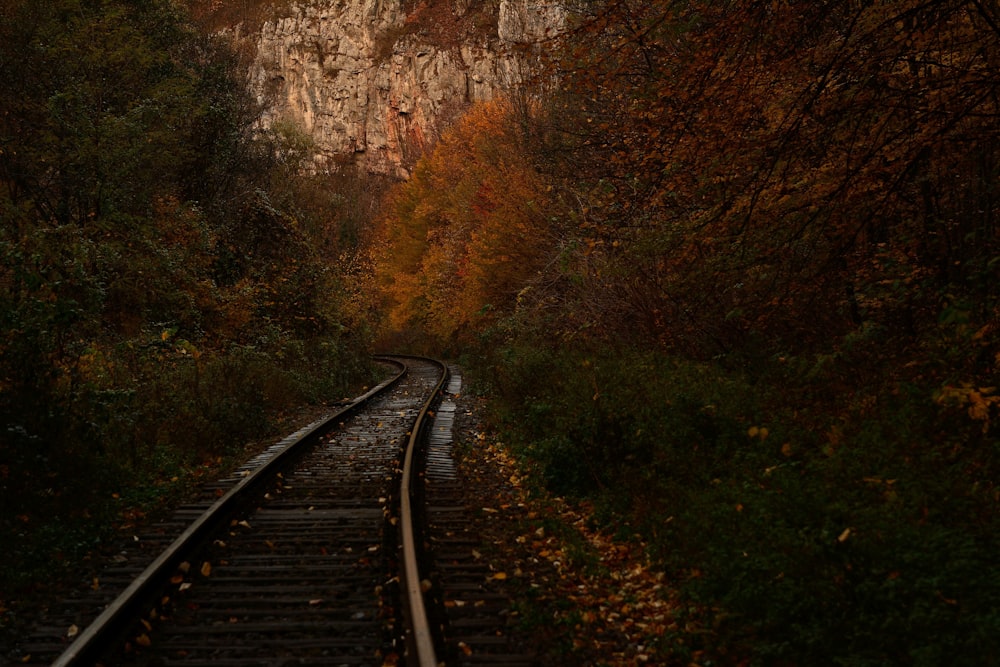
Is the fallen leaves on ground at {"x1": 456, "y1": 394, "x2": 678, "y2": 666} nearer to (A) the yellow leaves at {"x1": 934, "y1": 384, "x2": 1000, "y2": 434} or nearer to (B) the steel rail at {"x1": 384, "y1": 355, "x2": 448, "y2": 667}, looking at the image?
(B) the steel rail at {"x1": 384, "y1": 355, "x2": 448, "y2": 667}

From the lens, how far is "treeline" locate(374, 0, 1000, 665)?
4.57m

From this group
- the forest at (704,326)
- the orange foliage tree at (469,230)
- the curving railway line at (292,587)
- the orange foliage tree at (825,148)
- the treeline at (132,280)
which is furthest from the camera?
the orange foliage tree at (469,230)

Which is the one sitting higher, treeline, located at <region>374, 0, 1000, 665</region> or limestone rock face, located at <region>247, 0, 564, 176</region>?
limestone rock face, located at <region>247, 0, 564, 176</region>

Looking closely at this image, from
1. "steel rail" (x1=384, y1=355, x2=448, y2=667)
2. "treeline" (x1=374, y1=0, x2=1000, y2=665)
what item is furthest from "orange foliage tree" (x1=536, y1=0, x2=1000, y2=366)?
"steel rail" (x1=384, y1=355, x2=448, y2=667)

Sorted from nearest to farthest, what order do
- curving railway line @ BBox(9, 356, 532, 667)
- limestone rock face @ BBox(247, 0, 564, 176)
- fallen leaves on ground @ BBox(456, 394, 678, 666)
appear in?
curving railway line @ BBox(9, 356, 532, 667) < fallen leaves on ground @ BBox(456, 394, 678, 666) < limestone rock face @ BBox(247, 0, 564, 176)

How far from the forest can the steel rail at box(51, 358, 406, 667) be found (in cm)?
101

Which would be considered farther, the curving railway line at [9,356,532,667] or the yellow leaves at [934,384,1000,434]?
the yellow leaves at [934,384,1000,434]

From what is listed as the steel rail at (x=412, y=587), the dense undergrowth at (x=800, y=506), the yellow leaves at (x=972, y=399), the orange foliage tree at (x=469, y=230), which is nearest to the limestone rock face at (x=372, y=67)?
the orange foliage tree at (x=469, y=230)

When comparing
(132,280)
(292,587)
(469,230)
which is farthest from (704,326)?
(469,230)

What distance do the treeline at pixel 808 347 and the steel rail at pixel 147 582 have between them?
3676 millimetres

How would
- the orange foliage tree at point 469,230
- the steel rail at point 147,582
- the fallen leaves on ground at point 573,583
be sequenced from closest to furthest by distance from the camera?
the steel rail at point 147,582, the fallen leaves on ground at point 573,583, the orange foliage tree at point 469,230

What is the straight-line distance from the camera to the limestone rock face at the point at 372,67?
308 feet

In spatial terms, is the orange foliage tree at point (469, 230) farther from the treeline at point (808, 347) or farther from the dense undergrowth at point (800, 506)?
the dense undergrowth at point (800, 506)

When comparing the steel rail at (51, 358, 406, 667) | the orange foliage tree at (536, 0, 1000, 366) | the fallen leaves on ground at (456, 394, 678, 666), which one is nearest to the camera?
the steel rail at (51, 358, 406, 667)
